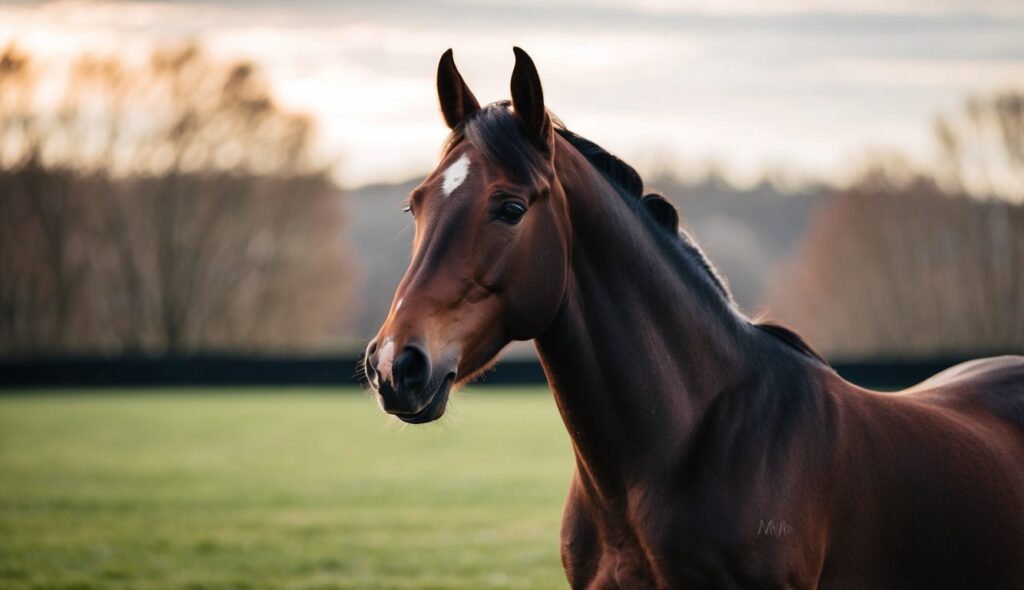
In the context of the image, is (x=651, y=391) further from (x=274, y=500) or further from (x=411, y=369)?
(x=274, y=500)

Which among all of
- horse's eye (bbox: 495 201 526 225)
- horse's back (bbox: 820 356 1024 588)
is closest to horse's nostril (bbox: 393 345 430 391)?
horse's eye (bbox: 495 201 526 225)

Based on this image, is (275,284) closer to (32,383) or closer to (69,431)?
(32,383)

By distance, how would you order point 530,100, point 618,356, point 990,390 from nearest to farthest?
point 530,100, point 618,356, point 990,390

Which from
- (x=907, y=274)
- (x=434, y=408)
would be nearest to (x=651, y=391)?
(x=434, y=408)

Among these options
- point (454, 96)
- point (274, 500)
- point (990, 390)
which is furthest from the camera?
point (274, 500)

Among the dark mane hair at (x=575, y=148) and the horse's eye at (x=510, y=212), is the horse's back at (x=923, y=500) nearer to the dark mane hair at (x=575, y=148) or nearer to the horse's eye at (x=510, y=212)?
the dark mane hair at (x=575, y=148)

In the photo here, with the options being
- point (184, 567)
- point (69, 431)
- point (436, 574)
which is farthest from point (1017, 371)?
point (69, 431)

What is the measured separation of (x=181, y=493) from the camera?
455 inches

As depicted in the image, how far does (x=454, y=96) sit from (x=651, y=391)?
1.07 meters

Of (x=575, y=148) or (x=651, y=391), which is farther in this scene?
(x=575, y=148)

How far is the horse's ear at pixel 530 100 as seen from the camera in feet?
8.93

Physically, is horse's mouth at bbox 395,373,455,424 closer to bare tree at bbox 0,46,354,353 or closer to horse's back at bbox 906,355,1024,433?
horse's back at bbox 906,355,1024,433

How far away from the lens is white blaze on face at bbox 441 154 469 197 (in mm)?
2721

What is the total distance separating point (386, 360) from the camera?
2457mm
